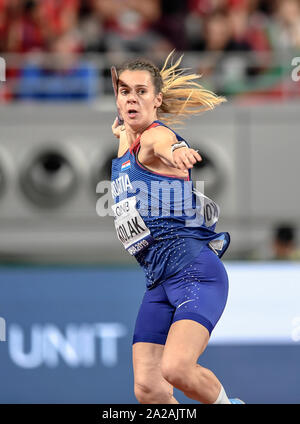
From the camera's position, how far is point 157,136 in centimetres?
508

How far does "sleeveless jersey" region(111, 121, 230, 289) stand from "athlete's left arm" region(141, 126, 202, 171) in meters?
0.13

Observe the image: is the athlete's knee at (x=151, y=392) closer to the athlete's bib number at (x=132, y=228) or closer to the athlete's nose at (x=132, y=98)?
the athlete's bib number at (x=132, y=228)

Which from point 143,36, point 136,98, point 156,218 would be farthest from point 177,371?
point 143,36

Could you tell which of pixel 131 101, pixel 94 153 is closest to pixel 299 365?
pixel 94 153

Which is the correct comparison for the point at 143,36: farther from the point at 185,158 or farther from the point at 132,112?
the point at 185,158

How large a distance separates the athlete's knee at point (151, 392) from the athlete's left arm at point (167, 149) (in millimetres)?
1385

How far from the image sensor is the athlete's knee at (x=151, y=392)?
532 cm

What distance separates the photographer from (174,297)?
528 centimetres

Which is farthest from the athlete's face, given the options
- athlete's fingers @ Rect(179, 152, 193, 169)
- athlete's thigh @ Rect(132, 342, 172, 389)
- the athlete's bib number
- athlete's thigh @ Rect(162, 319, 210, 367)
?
athlete's thigh @ Rect(132, 342, 172, 389)

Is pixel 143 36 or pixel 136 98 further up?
pixel 143 36

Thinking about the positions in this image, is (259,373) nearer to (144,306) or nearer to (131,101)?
(144,306)

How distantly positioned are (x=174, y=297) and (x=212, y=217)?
1.96 feet

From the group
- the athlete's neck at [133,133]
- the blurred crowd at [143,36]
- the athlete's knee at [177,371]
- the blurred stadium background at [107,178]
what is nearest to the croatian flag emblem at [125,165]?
the athlete's neck at [133,133]

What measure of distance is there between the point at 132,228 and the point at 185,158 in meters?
0.74
